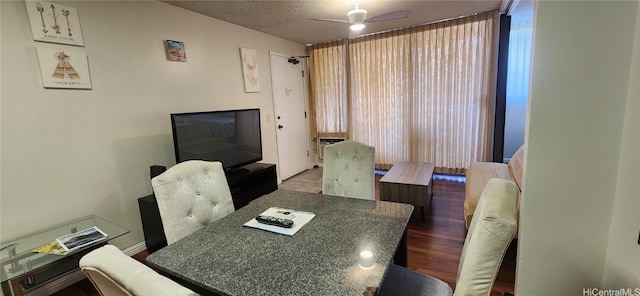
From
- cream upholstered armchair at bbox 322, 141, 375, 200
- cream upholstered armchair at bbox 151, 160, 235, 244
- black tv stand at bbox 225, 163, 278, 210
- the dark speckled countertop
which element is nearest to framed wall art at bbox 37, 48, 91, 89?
cream upholstered armchair at bbox 151, 160, 235, 244

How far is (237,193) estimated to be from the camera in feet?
9.37

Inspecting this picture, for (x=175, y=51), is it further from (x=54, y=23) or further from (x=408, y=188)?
(x=408, y=188)

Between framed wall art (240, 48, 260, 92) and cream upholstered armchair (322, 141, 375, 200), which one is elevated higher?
framed wall art (240, 48, 260, 92)

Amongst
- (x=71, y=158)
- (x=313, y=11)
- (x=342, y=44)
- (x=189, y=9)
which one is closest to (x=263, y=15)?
(x=313, y=11)

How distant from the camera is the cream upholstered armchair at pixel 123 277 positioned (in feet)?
1.70

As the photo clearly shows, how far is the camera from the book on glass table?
48.5 inches

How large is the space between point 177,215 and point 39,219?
4.62 feet

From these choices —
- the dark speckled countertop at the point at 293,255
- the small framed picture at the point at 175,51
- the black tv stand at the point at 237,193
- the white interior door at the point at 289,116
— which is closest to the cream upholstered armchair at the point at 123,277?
the dark speckled countertop at the point at 293,255

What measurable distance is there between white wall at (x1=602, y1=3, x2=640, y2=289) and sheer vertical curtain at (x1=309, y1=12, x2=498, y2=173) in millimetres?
3200

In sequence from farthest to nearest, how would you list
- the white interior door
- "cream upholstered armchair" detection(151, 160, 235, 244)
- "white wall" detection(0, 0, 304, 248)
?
1. the white interior door
2. "white wall" detection(0, 0, 304, 248)
3. "cream upholstered armchair" detection(151, 160, 235, 244)

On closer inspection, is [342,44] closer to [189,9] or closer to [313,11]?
[313,11]

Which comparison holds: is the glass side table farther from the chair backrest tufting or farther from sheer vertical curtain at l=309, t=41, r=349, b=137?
sheer vertical curtain at l=309, t=41, r=349, b=137

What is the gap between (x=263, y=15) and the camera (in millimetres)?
3162

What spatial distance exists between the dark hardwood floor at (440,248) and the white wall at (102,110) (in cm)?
66
